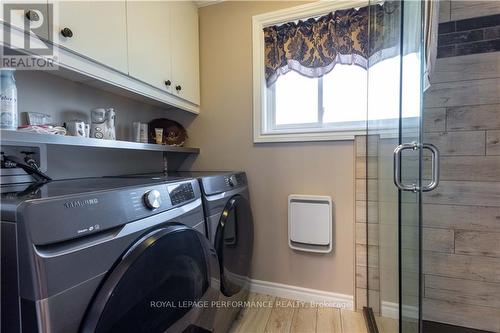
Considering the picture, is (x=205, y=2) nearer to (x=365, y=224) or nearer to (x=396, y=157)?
(x=396, y=157)

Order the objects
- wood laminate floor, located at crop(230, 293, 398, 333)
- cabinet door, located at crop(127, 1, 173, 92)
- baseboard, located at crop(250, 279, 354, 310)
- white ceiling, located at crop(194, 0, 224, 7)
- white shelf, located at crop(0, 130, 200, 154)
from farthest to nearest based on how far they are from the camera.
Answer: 1. white ceiling, located at crop(194, 0, 224, 7)
2. baseboard, located at crop(250, 279, 354, 310)
3. wood laminate floor, located at crop(230, 293, 398, 333)
4. cabinet door, located at crop(127, 1, 173, 92)
5. white shelf, located at crop(0, 130, 200, 154)

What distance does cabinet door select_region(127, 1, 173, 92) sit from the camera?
1353 mm

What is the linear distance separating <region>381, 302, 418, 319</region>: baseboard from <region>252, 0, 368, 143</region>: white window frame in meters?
0.96

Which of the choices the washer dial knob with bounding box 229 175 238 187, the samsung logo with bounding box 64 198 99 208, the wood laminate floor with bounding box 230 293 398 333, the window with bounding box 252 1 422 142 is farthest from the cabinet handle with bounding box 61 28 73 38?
the wood laminate floor with bounding box 230 293 398 333

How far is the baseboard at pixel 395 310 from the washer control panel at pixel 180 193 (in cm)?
97

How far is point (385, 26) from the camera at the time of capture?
1.37m

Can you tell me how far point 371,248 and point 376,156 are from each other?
579 millimetres

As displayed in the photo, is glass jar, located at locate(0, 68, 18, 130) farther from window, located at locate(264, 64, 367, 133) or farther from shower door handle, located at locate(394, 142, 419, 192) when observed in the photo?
shower door handle, located at locate(394, 142, 419, 192)

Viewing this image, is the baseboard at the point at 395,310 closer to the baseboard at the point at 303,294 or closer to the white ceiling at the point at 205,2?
the baseboard at the point at 303,294

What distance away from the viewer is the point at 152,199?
0.84m

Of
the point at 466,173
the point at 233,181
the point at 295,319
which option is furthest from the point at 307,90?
the point at 295,319

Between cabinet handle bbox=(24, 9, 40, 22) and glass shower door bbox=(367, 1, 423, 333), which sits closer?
cabinet handle bbox=(24, 9, 40, 22)

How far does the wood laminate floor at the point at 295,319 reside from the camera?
1.52 m

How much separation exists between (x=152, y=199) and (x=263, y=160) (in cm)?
116
